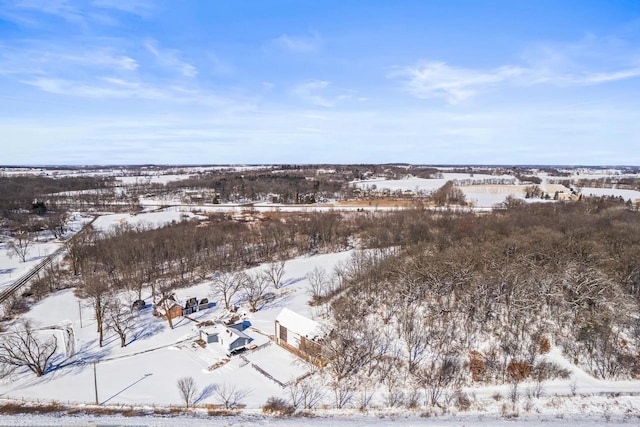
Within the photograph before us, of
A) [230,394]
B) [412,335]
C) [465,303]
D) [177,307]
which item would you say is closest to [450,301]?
[465,303]

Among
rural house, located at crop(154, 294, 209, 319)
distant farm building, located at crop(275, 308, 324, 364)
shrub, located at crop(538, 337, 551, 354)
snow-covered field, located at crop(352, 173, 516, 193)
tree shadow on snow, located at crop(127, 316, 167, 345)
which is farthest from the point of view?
snow-covered field, located at crop(352, 173, 516, 193)

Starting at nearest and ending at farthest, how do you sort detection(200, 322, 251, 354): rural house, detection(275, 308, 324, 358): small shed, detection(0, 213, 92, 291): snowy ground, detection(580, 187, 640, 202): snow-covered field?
1. detection(275, 308, 324, 358): small shed
2. detection(200, 322, 251, 354): rural house
3. detection(0, 213, 92, 291): snowy ground
4. detection(580, 187, 640, 202): snow-covered field

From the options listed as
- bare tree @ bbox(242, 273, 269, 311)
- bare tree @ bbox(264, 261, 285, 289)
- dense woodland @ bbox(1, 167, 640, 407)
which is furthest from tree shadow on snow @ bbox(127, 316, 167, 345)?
bare tree @ bbox(264, 261, 285, 289)

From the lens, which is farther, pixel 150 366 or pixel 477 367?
pixel 150 366

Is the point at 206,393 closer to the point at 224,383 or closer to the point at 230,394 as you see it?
the point at 224,383

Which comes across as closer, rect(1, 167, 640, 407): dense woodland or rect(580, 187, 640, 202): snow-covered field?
rect(1, 167, 640, 407): dense woodland

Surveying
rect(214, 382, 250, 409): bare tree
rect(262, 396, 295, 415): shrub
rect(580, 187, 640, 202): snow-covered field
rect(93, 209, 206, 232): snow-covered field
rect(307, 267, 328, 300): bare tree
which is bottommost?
rect(214, 382, 250, 409): bare tree

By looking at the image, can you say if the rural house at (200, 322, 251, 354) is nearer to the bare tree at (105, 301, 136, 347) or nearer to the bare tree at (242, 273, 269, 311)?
the bare tree at (242, 273, 269, 311)

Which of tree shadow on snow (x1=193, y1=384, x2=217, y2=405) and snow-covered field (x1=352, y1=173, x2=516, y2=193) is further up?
snow-covered field (x1=352, y1=173, x2=516, y2=193)
